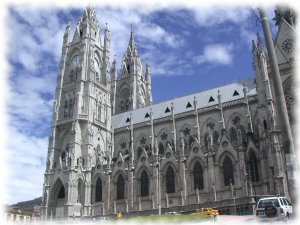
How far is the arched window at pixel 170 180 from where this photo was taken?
147 feet

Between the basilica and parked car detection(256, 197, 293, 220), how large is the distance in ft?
52.6

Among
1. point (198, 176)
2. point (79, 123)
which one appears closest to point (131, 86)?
point (79, 123)

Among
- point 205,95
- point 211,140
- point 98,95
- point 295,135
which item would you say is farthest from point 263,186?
point 98,95

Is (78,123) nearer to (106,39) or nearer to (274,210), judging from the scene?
(106,39)

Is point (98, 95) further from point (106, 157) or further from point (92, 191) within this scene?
point (92, 191)

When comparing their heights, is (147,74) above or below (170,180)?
above

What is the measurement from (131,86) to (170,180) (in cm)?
3583

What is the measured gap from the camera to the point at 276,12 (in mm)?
52125

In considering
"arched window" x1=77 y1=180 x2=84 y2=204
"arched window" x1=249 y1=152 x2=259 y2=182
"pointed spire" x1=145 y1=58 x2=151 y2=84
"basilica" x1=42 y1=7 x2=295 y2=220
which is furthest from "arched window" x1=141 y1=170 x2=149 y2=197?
"pointed spire" x1=145 y1=58 x2=151 y2=84

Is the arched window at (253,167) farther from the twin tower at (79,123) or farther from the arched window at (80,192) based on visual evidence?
the arched window at (80,192)

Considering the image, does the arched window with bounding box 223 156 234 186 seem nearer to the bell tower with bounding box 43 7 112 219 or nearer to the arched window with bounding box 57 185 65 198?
the bell tower with bounding box 43 7 112 219

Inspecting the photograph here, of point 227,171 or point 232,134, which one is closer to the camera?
point 227,171

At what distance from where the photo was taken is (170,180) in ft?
148

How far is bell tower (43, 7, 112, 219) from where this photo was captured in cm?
5053
